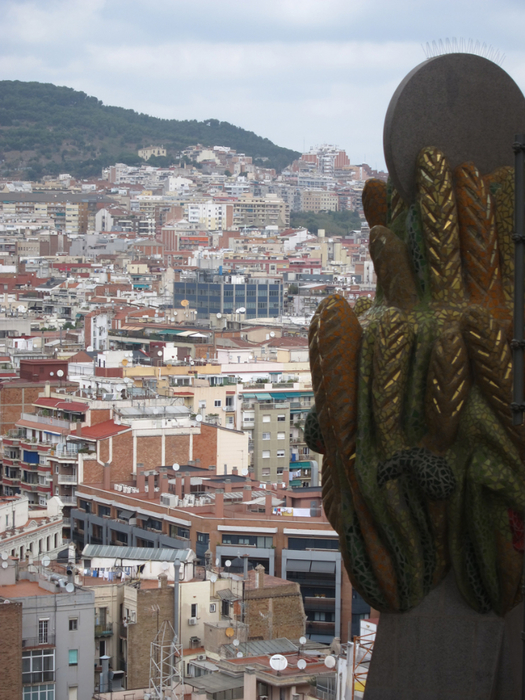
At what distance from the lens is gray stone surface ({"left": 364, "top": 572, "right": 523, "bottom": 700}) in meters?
11.5

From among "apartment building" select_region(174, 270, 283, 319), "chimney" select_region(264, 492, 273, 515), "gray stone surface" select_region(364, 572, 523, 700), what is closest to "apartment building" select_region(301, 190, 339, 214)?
"apartment building" select_region(174, 270, 283, 319)

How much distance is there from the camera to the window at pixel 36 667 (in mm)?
22422

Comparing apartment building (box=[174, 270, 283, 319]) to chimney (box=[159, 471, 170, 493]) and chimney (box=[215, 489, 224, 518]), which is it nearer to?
chimney (box=[159, 471, 170, 493])

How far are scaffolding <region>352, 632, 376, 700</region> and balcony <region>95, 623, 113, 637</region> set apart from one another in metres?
4.27

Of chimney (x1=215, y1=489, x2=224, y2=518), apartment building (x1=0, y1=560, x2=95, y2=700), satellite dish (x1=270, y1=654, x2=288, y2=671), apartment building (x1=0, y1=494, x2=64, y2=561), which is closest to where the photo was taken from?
satellite dish (x1=270, y1=654, x2=288, y2=671)

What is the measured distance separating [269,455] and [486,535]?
3378 cm

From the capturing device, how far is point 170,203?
177250 millimetres

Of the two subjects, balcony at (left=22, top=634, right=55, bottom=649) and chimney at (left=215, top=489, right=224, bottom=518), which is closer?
balcony at (left=22, top=634, right=55, bottom=649)

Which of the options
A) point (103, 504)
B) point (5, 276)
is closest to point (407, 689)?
point (103, 504)

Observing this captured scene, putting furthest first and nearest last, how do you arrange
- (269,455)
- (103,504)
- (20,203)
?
1. (20,203)
2. (269,455)
3. (103,504)

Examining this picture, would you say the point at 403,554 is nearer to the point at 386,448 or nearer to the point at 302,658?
the point at 386,448

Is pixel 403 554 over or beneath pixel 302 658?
over

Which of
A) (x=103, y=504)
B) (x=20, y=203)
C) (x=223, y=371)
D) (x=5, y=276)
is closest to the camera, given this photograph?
(x=103, y=504)

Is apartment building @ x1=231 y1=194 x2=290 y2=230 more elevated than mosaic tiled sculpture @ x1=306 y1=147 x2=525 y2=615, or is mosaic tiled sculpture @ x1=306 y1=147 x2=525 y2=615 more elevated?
apartment building @ x1=231 y1=194 x2=290 y2=230
